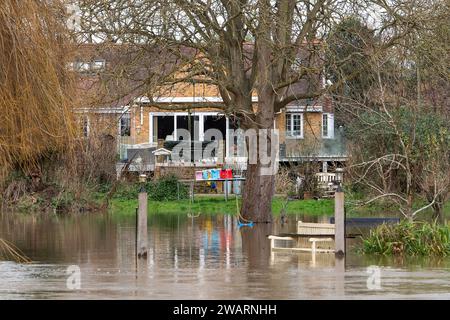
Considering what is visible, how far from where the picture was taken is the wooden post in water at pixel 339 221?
69.4 feet

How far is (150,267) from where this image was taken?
66.1ft

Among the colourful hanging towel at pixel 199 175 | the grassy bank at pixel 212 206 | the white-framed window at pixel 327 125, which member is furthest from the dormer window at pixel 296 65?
the white-framed window at pixel 327 125

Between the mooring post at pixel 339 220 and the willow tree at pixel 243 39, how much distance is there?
8.15m

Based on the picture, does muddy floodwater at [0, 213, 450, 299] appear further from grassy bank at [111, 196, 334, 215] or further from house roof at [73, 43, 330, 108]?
grassy bank at [111, 196, 334, 215]

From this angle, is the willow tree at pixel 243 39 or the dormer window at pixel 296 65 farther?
the dormer window at pixel 296 65

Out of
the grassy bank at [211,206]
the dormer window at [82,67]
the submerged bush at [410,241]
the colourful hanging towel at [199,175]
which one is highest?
the dormer window at [82,67]

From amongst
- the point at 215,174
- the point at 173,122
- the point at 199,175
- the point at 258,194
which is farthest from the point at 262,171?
the point at 173,122

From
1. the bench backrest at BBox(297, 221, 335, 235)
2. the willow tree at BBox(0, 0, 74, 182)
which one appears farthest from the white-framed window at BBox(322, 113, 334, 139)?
the willow tree at BBox(0, 0, 74, 182)

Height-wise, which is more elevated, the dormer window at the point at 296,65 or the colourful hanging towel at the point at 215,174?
the dormer window at the point at 296,65

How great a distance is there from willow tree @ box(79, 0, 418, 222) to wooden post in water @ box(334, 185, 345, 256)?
8154 millimetres

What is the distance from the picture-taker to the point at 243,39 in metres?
31.2

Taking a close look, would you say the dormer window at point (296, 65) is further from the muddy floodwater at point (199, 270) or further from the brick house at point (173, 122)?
the muddy floodwater at point (199, 270)

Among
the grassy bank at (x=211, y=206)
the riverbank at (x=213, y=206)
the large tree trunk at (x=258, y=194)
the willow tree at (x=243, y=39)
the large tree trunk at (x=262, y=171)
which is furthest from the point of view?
the grassy bank at (x=211, y=206)
